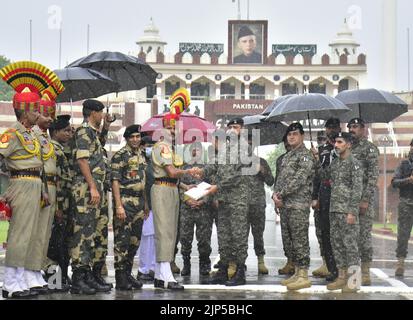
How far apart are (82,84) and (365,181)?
4110 mm

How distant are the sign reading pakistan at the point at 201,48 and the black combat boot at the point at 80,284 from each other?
267ft

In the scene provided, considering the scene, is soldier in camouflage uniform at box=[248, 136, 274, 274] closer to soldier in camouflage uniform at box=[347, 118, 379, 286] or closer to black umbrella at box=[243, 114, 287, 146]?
black umbrella at box=[243, 114, 287, 146]

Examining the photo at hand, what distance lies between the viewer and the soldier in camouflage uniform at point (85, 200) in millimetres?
10305

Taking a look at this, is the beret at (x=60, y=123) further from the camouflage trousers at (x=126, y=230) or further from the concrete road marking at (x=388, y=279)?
the concrete road marking at (x=388, y=279)

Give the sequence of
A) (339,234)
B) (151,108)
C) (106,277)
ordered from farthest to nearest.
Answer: (151,108), (106,277), (339,234)

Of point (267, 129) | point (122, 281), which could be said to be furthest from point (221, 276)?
point (267, 129)

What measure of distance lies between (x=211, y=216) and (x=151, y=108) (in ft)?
227

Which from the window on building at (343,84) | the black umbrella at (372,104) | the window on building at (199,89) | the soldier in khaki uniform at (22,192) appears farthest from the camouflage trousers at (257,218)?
the window on building at (343,84)

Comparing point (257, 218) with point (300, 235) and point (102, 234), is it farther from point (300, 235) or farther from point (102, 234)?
point (102, 234)

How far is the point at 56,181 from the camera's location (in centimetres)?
1067

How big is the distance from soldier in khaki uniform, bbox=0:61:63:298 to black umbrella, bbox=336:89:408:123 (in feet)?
17.3
